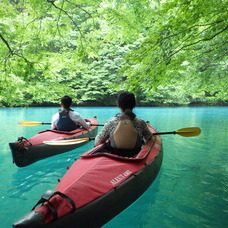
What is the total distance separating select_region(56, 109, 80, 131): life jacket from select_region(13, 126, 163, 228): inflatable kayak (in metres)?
2.53

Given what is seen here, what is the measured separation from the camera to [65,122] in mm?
5059

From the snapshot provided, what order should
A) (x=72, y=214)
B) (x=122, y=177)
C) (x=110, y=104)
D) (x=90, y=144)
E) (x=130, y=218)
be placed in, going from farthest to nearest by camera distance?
(x=110, y=104), (x=90, y=144), (x=130, y=218), (x=122, y=177), (x=72, y=214)

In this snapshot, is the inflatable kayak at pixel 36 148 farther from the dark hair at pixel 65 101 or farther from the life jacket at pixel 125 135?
the life jacket at pixel 125 135

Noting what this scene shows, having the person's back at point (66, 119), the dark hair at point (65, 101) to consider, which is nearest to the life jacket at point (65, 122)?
the person's back at point (66, 119)

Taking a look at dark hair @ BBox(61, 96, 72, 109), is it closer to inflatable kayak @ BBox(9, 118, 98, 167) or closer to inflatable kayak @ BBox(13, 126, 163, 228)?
inflatable kayak @ BBox(9, 118, 98, 167)

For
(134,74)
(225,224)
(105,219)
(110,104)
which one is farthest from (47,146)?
(110,104)

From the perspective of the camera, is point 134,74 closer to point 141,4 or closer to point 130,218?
point 141,4

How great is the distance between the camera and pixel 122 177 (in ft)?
7.12

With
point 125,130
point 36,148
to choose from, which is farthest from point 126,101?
point 36,148

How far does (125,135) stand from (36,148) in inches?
85.6

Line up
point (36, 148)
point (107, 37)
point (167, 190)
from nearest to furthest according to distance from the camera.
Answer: point (167, 190)
point (36, 148)
point (107, 37)

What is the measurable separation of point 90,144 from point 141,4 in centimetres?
397

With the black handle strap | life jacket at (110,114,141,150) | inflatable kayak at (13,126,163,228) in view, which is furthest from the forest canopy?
the black handle strap

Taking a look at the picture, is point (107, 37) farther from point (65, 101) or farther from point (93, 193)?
point (93, 193)
